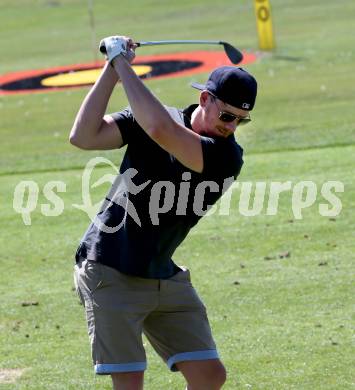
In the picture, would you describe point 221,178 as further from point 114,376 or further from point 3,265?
point 3,265

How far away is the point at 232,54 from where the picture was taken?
6164mm

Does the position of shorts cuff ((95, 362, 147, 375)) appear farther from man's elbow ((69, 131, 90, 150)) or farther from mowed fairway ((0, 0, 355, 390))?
mowed fairway ((0, 0, 355, 390))

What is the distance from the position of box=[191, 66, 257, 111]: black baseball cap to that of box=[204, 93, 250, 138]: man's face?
2cm

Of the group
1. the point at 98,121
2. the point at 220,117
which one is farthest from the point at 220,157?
the point at 98,121

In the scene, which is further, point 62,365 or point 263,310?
point 263,310

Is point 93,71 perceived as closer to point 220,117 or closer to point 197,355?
point 197,355

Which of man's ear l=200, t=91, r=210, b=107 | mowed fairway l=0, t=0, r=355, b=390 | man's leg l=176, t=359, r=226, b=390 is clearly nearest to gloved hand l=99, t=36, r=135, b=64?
man's ear l=200, t=91, r=210, b=107

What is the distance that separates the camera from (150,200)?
505cm

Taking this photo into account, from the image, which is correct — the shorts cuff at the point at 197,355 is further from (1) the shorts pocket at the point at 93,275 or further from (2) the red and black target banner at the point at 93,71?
(2) the red and black target banner at the point at 93,71

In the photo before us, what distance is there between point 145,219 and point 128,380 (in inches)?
30.8

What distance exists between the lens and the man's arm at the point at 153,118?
4730mm

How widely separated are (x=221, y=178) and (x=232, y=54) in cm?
127

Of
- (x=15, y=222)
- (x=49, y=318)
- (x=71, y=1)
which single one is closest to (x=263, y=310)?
(x=49, y=318)

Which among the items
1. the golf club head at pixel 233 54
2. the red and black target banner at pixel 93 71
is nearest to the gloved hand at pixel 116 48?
the golf club head at pixel 233 54
